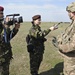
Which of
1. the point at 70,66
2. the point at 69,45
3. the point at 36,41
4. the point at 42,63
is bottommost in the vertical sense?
the point at 42,63

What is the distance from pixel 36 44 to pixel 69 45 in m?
3.91

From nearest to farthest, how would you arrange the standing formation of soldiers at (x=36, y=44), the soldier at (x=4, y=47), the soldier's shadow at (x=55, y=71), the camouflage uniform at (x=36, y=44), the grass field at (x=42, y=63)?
the standing formation of soldiers at (x=36, y=44), the soldier at (x=4, y=47), the camouflage uniform at (x=36, y=44), the soldier's shadow at (x=55, y=71), the grass field at (x=42, y=63)

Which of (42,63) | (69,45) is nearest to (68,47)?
(69,45)

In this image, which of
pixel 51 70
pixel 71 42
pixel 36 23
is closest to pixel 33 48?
pixel 36 23

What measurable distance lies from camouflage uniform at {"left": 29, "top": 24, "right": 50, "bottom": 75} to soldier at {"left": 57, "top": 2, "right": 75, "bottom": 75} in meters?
3.37

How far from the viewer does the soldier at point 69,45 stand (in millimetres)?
5168

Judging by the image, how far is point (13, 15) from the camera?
23.3ft

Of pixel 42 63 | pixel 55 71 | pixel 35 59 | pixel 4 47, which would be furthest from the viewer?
pixel 42 63

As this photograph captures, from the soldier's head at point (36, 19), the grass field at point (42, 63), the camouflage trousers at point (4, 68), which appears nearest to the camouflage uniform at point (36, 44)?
the soldier's head at point (36, 19)

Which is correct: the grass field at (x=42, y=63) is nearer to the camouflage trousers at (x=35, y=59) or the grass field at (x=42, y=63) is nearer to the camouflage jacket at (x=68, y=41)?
the camouflage trousers at (x=35, y=59)

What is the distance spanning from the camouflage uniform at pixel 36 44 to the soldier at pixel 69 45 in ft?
11.1

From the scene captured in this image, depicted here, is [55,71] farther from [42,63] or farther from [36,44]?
[36,44]

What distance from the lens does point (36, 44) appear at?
9000mm

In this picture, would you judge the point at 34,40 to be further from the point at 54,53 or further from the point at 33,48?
the point at 54,53
